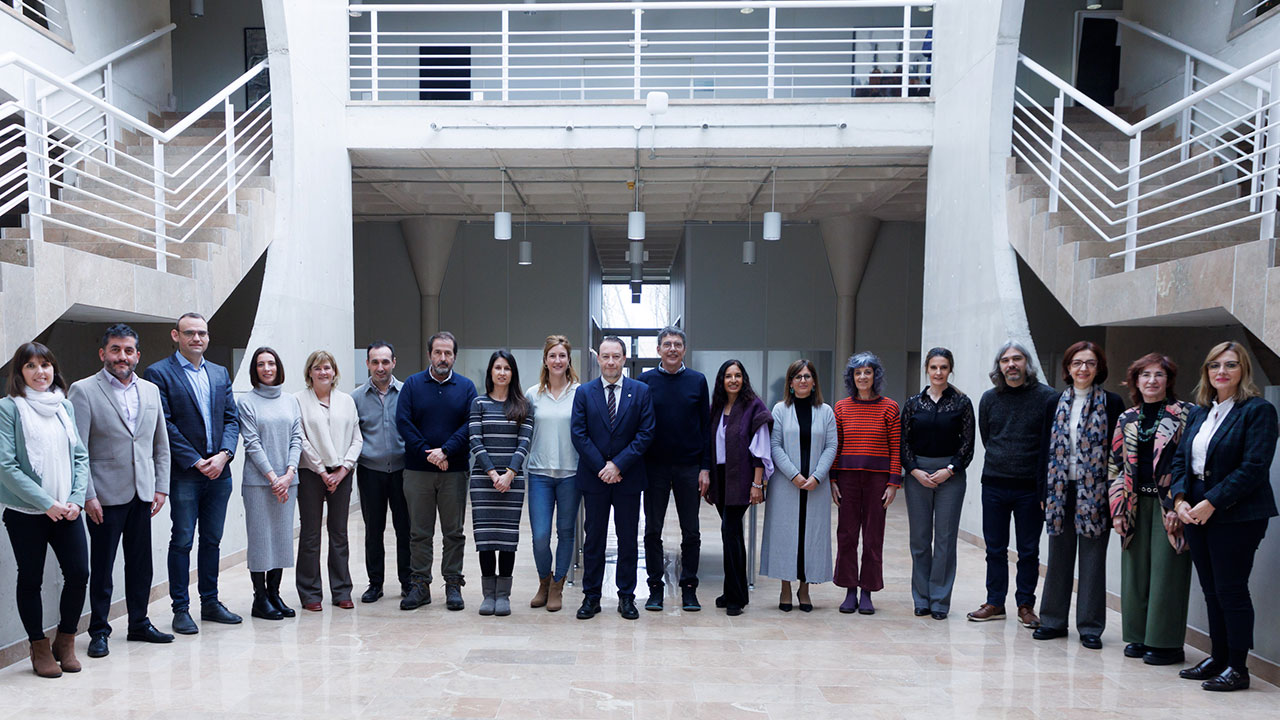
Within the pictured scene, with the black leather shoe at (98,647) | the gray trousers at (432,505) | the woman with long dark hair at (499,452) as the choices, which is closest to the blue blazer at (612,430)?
the woman with long dark hair at (499,452)

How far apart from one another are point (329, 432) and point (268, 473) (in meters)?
0.38

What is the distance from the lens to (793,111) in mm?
8828

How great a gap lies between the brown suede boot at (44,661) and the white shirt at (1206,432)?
4931mm

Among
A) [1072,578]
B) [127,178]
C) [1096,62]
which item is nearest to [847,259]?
[1096,62]

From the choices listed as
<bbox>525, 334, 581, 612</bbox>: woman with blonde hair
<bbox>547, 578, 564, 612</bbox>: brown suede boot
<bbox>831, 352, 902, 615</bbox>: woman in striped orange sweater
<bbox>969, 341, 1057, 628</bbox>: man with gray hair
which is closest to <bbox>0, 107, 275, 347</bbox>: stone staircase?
<bbox>525, 334, 581, 612</bbox>: woman with blonde hair

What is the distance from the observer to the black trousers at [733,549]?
483 cm

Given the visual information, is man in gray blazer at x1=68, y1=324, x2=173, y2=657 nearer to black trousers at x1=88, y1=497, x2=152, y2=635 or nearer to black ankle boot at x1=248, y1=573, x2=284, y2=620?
black trousers at x1=88, y1=497, x2=152, y2=635

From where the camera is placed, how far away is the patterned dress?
15.4 feet

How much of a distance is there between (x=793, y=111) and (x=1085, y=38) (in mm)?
5183

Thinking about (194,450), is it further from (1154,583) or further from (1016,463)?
(1154,583)

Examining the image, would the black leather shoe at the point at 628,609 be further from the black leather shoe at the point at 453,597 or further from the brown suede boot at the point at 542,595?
the black leather shoe at the point at 453,597

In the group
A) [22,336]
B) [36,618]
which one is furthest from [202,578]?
[22,336]

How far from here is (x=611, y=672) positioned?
12.6 feet

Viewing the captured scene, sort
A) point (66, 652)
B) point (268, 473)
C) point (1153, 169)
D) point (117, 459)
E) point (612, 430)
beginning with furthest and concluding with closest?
point (1153, 169) < point (612, 430) < point (268, 473) < point (117, 459) < point (66, 652)
